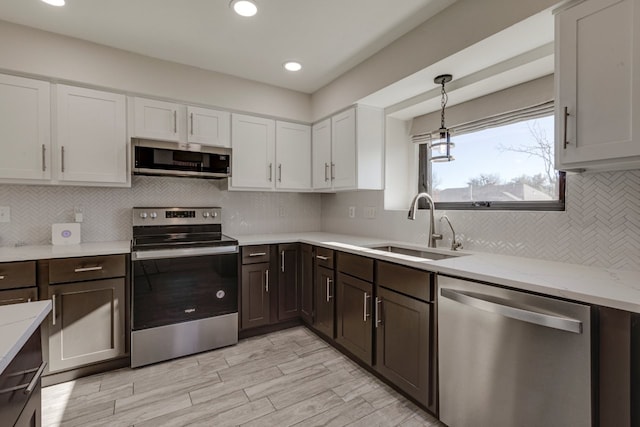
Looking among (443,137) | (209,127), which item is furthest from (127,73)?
(443,137)

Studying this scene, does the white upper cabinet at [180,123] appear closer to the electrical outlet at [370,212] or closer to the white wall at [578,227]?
the electrical outlet at [370,212]

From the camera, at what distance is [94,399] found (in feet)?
6.29

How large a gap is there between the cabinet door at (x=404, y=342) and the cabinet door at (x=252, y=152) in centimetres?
172

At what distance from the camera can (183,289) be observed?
244cm

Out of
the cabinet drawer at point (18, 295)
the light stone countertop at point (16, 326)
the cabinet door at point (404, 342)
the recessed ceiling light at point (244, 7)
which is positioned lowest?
the cabinet door at point (404, 342)

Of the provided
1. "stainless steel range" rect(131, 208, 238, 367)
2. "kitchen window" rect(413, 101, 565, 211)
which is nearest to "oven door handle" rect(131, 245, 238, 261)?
"stainless steel range" rect(131, 208, 238, 367)

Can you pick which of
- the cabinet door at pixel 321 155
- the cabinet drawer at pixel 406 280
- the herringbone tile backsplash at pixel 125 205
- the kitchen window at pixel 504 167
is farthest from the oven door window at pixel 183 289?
the kitchen window at pixel 504 167

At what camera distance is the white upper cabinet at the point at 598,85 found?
48.1 inches

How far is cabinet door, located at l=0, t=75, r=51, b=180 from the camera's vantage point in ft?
6.98

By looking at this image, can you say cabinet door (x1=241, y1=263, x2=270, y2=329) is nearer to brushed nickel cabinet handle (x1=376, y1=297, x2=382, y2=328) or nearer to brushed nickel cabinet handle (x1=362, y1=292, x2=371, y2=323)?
brushed nickel cabinet handle (x1=362, y1=292, x2=371, y2=323)

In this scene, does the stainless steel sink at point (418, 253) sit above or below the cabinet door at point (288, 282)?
above

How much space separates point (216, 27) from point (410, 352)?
Result: 2.55 m

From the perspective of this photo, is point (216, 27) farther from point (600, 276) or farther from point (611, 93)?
point (600, 276)

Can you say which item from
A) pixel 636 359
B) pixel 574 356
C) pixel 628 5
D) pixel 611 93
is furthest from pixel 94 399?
pixel 628 5
